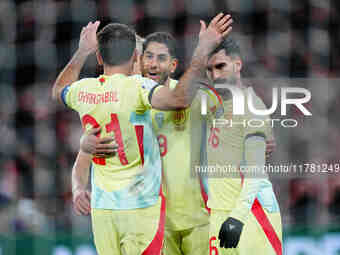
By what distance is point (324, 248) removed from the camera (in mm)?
4383

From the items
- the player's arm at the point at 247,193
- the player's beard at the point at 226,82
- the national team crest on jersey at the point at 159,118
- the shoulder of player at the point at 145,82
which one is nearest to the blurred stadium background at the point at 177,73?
the player's beard at the point at 226,82

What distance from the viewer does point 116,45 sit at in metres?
3.02

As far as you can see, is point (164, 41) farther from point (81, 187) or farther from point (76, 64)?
point (81, 187)

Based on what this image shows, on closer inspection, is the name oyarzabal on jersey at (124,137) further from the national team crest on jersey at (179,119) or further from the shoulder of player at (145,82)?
the national team crest on jersey at (179,119)

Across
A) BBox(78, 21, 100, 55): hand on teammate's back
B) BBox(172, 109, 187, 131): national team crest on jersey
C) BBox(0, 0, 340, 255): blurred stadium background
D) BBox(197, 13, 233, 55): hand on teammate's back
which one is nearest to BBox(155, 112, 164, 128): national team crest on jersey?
BBox(172, 109, 187, 131): national team crest on jersey

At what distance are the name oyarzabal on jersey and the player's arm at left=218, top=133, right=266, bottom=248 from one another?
36 centimetres

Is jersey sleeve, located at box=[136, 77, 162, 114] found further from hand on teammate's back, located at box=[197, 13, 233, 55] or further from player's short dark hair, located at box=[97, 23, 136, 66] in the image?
hand on teammate's back, located at box=[197, 13, 233, 55]

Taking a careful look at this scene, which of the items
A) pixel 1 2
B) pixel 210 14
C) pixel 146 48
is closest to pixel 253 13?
pixel 210 14

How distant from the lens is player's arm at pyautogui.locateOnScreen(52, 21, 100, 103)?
325cm

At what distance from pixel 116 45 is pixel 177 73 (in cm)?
270

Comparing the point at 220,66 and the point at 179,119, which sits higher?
the point at 220,66

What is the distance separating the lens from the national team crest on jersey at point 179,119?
331 cm

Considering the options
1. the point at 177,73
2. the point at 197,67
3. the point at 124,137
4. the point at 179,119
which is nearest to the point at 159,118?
the point at 179,119

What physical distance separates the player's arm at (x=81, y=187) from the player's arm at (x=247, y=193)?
651 mm
